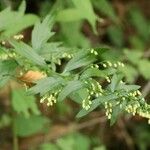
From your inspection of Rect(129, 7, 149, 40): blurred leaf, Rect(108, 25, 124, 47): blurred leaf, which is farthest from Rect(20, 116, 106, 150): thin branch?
Rect(129, 7, 149, 40): blurred leaf

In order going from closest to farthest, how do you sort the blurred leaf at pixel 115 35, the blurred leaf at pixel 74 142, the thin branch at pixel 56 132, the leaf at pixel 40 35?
the leaf at pixel 40 35 < the blurred leaf at pixel 74 142 < the thin branch at pixel 56 132 < the blurred leaf at pixel 115 35

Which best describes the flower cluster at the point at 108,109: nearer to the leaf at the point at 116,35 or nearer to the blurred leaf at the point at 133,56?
the blurred leaf at the point at 133,56

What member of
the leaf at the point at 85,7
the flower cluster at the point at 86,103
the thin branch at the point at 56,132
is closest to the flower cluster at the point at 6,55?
the flower cluster at the point at 86,103

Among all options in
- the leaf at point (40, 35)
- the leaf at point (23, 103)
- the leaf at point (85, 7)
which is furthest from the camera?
the leaf at point (23, 103)

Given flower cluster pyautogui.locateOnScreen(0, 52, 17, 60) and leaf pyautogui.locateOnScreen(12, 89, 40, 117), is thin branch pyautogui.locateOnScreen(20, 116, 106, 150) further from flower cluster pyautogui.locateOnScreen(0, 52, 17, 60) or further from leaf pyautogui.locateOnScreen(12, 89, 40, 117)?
flower cluster pyautogui.locateOnScreen(0, 52, 17, 60)

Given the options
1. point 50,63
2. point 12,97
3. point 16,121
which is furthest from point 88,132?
point 50,63

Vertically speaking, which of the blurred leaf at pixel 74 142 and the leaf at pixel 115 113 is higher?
the leaf at pixel 115 113
